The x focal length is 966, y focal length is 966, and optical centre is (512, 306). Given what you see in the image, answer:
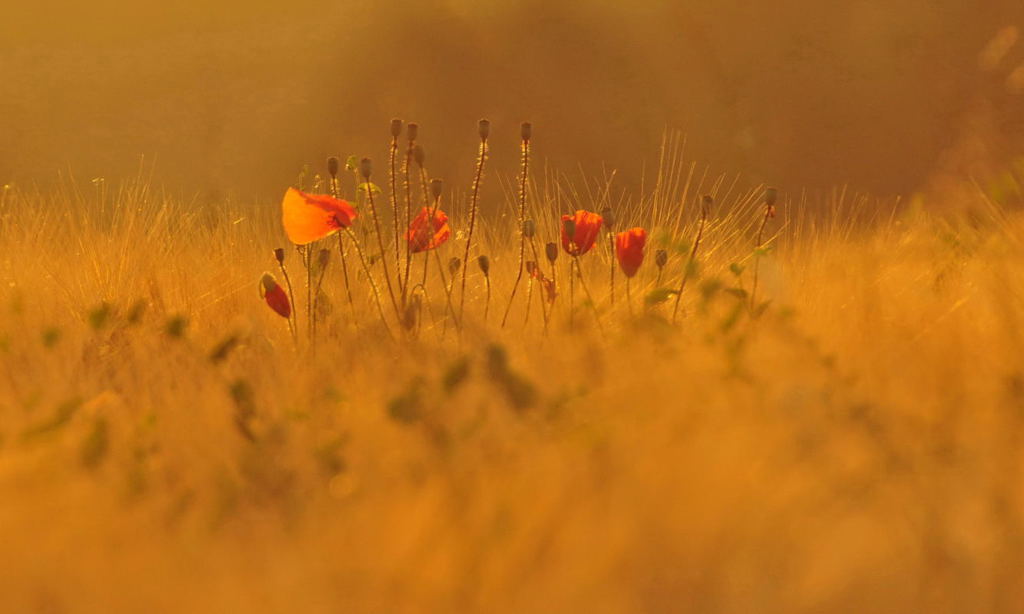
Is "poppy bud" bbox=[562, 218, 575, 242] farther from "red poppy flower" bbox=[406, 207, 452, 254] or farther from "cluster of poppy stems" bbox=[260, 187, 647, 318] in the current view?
"red poppy flower" bbox=[406, 207, 452, 254]

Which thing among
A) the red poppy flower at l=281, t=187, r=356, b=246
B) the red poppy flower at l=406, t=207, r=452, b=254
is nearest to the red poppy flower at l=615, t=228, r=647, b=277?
the red poppy flower at l=406, t=207, r=452, b=254

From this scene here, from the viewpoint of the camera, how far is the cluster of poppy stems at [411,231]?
1273mm

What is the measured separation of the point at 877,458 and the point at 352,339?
2.30ft

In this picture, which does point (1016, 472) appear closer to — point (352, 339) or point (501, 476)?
point (501, 476)

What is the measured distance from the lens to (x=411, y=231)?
1432mm

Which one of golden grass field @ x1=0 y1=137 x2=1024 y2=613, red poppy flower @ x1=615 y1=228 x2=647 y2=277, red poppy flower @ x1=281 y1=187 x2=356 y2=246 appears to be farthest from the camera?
red poppy flower @ x1=615 y1=228 x2=647 y2=277

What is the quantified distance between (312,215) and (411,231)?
18 centimetres

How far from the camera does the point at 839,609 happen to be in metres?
0.69

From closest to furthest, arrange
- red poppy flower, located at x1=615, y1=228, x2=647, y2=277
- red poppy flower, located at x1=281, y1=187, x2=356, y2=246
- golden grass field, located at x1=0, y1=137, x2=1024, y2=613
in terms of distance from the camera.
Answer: golden grass field, located at x1=0, y1=137, x2=1024, y2=613 → red poppy flower, located at x1=281, y1=187, x2=356, y2=246 → red poppy flower, located at x1=615, y1=228, x2=647, y2=277

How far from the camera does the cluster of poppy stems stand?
4.18 ft

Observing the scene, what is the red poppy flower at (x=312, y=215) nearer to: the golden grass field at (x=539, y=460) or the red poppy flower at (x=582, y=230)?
the golden grass field at (x=539, y=460)

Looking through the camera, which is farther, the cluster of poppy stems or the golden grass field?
the cluster of poppy stems

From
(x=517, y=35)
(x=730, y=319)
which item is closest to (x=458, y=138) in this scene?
(x=517, y=35)

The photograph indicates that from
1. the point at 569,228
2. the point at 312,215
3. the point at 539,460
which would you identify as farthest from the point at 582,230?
the point at 539,460
